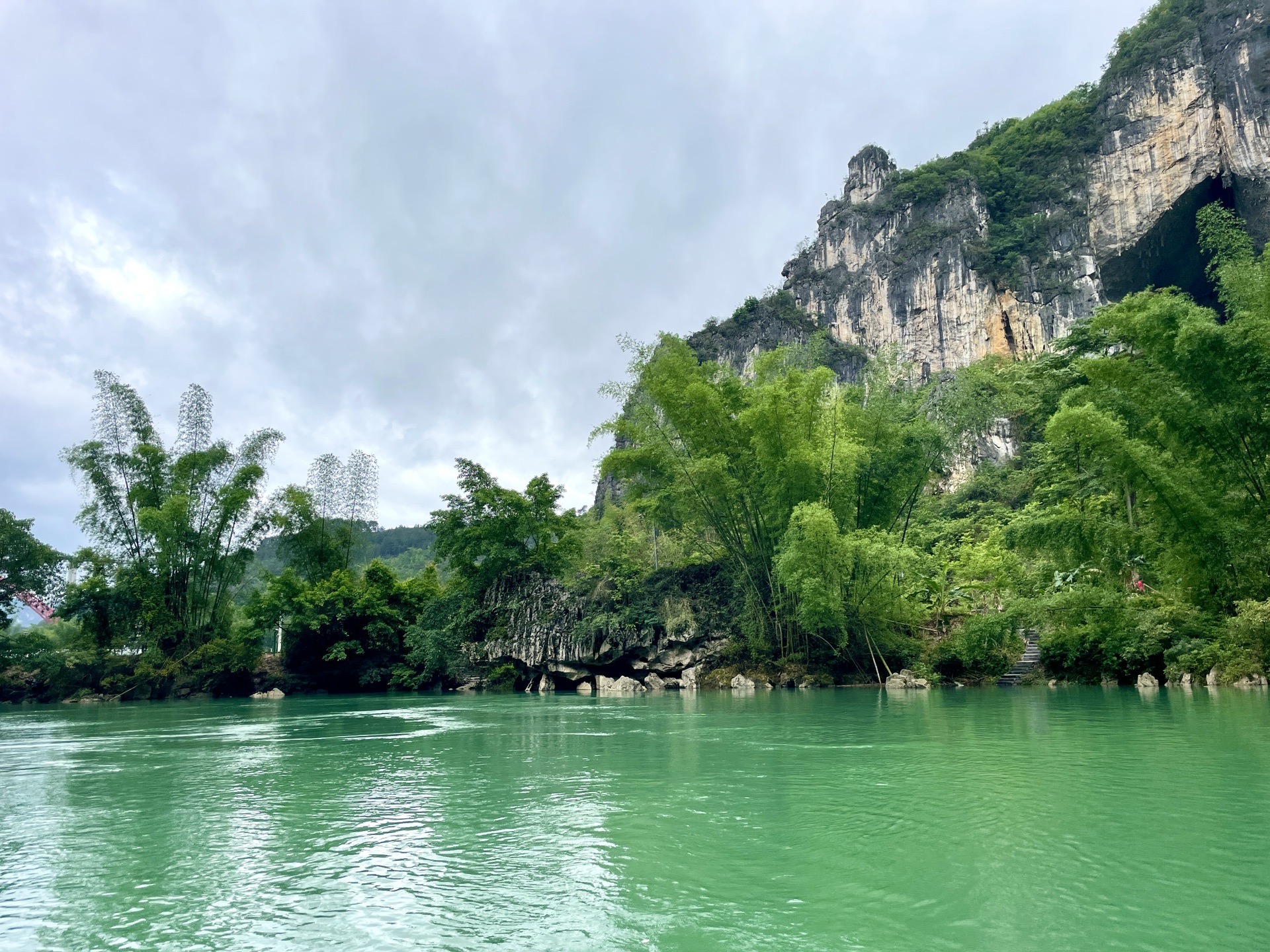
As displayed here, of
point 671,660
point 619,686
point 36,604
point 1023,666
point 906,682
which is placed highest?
point 36,604

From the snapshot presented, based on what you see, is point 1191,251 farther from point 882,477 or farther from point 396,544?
point 396,544

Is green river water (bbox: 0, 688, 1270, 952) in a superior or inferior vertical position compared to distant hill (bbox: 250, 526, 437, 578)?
Result: inferior

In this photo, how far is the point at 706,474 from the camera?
1769cm

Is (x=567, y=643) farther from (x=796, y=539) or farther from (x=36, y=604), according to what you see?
(x=36, y=604)

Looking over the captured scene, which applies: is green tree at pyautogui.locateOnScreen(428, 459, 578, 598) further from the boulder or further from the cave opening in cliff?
the cave opening in cliff

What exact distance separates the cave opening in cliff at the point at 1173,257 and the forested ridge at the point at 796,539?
5.81 ft

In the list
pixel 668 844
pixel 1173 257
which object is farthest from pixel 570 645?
pixel 1173 257

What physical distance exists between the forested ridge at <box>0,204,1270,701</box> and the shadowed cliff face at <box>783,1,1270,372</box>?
3.13 metres

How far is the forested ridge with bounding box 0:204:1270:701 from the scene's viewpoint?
12305 millimetres

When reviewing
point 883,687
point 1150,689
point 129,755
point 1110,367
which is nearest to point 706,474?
point 883,687

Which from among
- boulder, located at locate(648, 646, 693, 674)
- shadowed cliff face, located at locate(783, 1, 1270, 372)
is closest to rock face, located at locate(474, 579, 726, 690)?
boulder, located at locate(648, 646, 693, 674)

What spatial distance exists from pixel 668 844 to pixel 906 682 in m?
14.4

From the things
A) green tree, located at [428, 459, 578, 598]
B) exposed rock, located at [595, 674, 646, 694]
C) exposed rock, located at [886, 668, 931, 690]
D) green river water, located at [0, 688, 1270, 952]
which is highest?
green tree, located at [428, 459, 578, 598]

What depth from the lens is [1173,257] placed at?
40.5 metres
